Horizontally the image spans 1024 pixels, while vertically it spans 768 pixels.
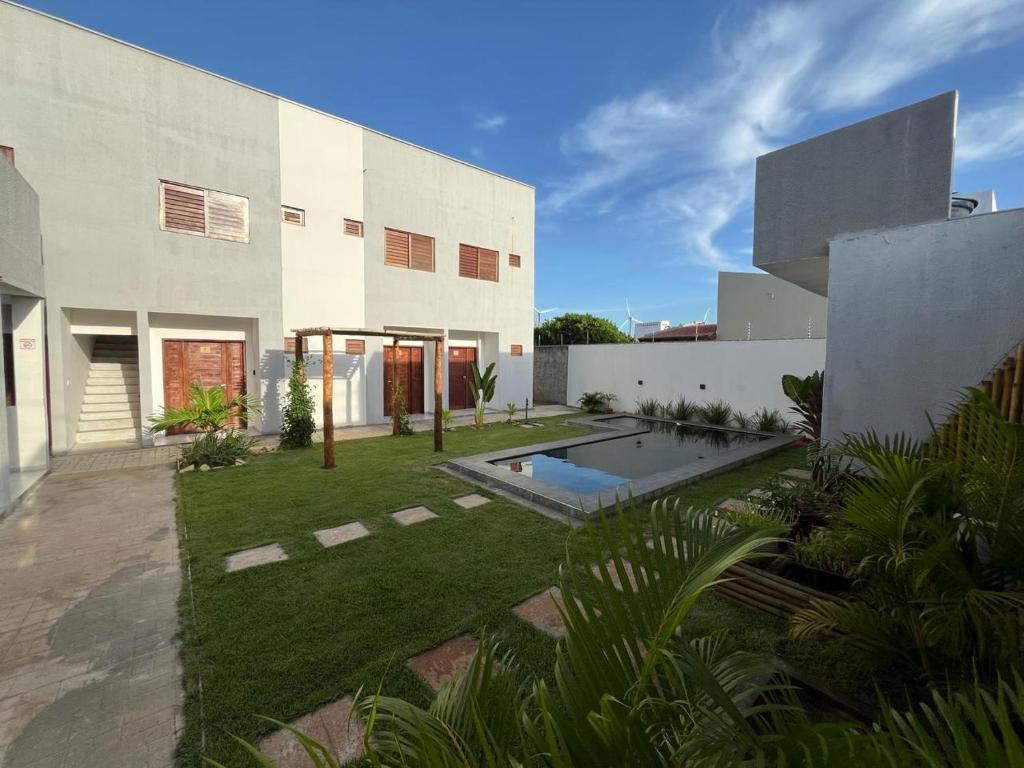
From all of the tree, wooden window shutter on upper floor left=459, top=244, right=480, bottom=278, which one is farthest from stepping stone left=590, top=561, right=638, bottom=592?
the tree

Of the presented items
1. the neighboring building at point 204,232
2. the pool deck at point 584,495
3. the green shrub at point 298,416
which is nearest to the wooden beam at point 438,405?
the pool deck at point 584,495

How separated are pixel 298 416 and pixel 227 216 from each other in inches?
206

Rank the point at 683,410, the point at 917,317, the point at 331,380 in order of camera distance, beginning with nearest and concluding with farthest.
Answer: the point at 917,317, the point at 331,380, the point at 683,410

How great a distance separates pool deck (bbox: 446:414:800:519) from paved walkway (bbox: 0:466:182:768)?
3.41 meters

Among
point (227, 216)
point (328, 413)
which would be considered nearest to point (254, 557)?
point (328, 413)

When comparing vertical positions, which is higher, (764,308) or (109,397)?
(764,308)

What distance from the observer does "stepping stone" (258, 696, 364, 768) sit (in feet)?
7.68

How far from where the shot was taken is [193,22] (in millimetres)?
9570

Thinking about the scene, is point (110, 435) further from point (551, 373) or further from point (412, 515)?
point (551, 373)

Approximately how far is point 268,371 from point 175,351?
2.08m

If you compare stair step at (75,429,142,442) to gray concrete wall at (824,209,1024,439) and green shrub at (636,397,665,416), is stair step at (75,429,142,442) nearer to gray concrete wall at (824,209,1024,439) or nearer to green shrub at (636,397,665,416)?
gray concrete wall at (824,209,1024,439)

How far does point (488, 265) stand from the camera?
52.7ft

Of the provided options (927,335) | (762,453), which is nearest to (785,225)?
(927,335)

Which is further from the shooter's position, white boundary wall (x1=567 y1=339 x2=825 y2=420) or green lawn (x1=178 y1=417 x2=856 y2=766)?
white boundary wall (x1=567 y1=339 x2=825 y2=420)
